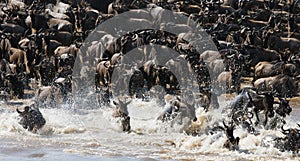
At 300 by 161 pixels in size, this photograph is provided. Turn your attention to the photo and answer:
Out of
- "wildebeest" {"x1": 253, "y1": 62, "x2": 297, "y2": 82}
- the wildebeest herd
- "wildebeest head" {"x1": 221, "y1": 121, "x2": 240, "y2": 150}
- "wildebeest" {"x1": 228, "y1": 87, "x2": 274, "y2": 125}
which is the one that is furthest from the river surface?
"wildebeest" {"x1": 253, "y1": 62, "x2": 297, "y2": 82}

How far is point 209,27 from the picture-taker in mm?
30094

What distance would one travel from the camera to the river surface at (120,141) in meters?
13.6

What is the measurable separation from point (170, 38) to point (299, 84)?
671cm

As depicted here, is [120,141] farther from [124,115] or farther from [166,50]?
[166,50]

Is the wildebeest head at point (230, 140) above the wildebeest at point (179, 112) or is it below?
above

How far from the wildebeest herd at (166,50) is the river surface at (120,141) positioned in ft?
0.90

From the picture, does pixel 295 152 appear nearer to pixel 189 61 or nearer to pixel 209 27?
pixel 189 61

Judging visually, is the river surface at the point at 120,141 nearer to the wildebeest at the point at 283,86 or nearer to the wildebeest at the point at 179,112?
the wildebeest at the point at 179,112

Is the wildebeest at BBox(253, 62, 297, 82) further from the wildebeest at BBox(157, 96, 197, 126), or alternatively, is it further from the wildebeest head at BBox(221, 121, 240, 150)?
the wildebeest head at BBox(221, 121, 240, 150)

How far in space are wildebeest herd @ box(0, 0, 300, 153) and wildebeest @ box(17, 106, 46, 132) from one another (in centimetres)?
2

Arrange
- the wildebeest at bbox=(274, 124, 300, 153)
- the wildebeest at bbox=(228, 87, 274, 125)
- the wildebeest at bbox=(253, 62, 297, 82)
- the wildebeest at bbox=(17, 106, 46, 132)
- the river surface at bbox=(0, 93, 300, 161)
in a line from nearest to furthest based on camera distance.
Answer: the wildebeest at bbox=(274, 124, 300, 153) → the river surface at bbox=(0, 93, 300, 161) → the wildebeest at bbox=(228, 87, 274, 125) → the wildebeest at bbox=(17, 106, 46, 132) → the wildebeest at bbox=(253, 62, 297, 82)

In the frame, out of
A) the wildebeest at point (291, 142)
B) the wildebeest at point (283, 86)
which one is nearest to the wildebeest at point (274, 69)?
the wildebeest at point (283, 86)

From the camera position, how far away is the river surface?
13617mm

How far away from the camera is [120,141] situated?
15.3 m
